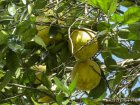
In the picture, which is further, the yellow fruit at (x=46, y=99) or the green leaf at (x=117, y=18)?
the yellow fruit at (x=46, y=99)

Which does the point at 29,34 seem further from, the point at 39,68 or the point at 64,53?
the point at 39,68

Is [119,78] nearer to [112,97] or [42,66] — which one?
[112,97]

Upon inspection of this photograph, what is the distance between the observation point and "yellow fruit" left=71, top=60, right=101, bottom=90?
191 centimetres

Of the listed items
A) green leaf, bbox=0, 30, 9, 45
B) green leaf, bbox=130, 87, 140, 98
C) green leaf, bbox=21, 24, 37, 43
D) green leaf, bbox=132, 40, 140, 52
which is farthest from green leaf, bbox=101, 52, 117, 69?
green leaf, bbox=0, 30, 9, 45

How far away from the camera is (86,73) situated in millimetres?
1919

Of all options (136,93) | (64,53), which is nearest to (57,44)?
(64,53)

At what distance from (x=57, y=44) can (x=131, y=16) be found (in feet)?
1.51

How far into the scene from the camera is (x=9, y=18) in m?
1.82

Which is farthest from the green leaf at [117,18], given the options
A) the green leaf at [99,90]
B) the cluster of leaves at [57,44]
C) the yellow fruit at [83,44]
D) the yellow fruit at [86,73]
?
the green leaf at [99,90]

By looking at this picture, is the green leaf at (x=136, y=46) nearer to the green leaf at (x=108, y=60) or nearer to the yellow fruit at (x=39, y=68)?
the green leaf at (x=108, y=60)

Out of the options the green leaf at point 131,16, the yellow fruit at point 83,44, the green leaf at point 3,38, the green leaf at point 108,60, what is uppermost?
the green leaf at point 131,16

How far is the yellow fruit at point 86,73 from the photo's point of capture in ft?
6.27

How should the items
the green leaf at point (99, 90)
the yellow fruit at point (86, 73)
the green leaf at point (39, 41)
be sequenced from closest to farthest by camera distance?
the green leaf at point (39, 41), the yellow fruit at point (86, 73), the green leaf at point (99, 90)

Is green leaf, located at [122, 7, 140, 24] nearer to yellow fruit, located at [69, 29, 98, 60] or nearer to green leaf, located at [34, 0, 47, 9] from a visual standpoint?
yellow fruit, located at [69, 29, 98, 60]
